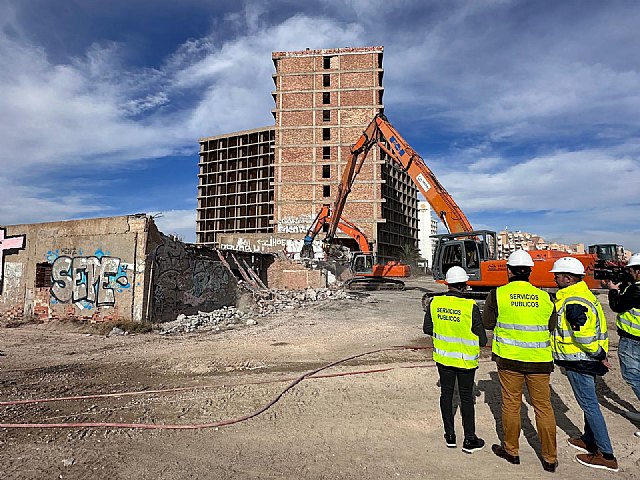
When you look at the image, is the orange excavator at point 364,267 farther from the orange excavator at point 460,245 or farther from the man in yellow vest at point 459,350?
the man in yellow vest at point 459,350

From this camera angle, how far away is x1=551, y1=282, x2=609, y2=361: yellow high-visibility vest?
11.9 ft

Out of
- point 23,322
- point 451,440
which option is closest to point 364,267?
point 23,322

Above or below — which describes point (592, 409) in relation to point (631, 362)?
below

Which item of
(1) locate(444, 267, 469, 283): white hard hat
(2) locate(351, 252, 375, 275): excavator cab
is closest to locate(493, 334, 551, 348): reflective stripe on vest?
(1) locate(444, 267, 469, 283): white hard hat

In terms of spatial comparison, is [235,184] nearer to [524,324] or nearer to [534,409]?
[524,324]

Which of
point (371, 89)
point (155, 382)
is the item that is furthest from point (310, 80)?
point (155, 382)

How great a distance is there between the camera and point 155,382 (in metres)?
6.20

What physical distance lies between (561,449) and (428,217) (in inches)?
3688

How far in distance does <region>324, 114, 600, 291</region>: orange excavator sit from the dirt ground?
217 centimetres

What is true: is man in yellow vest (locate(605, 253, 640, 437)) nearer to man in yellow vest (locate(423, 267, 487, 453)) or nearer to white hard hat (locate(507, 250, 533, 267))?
white hard hat (locate(507, 250, 533, 267))

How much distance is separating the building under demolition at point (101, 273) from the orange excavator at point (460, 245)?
25.7 ft

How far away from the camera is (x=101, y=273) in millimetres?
11844

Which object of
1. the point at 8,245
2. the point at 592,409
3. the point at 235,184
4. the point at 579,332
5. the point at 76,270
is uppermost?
the point at 235,184

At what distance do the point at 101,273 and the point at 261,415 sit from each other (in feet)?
29.7
